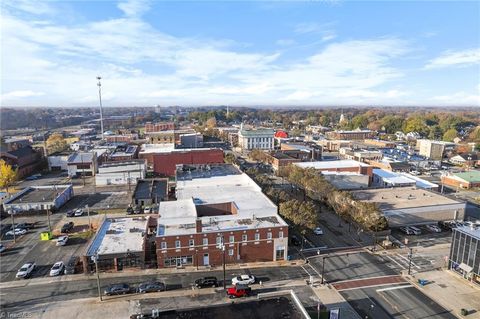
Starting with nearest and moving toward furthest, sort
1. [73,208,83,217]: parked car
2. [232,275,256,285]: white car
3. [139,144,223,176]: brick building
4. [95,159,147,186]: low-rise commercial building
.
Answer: [232,275,256,285]: white car < [73,208,83,217]: parked car < [95,159,147,186]: low-rise commercial building < [139,144,223,176]: brick building

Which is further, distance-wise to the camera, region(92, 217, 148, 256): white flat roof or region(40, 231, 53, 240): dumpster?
region(40, 231, 53, 240): dumpster

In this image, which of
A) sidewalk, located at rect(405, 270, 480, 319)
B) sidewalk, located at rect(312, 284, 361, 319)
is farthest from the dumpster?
sidewalk, located at rect(405, 270, 480, 319)

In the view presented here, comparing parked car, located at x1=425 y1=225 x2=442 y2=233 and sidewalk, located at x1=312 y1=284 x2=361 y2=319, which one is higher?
parked car, located at x1=425 y1=225 x2=442 y2=233

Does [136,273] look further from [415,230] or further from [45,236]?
[415,230]

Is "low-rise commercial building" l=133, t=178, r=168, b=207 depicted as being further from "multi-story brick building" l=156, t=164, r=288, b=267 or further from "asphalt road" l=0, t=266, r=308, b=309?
"asphalt road" l=0, t=266, r=308, b=309

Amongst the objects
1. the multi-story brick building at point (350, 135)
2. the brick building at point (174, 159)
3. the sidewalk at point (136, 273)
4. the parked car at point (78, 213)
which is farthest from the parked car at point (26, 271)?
the multi-story brick building at point (350, 135)

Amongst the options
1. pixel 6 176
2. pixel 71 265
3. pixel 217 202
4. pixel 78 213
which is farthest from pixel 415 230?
pixel 6 176
